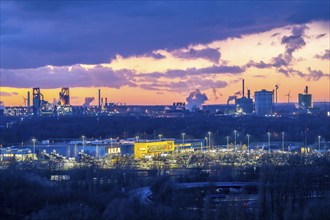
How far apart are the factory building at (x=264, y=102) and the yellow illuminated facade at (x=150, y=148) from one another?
33296 millimetres

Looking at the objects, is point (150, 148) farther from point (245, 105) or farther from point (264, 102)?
point (264, 102)

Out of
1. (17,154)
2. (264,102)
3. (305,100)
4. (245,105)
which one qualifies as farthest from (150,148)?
(305,100)

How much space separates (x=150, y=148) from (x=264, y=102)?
35.3 metres

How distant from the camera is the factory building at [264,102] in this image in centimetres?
5544

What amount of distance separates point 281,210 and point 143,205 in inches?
82.0

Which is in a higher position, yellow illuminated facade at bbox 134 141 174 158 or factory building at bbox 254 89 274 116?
factory building at bbox 254 89 274 116

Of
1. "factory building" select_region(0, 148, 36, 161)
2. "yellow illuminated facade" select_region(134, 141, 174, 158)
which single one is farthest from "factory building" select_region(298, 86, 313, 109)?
"factory building" select_region(0, 148, 36, 161)

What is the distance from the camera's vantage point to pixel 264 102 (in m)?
56.0

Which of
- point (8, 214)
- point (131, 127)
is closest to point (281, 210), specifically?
point (8, 214)

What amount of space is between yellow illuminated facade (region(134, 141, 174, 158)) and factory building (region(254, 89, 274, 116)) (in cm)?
3330

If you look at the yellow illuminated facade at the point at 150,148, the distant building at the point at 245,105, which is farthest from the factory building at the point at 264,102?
the yellow illuminated facade at the point at 150,148

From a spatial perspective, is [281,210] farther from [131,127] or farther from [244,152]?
[131,127]

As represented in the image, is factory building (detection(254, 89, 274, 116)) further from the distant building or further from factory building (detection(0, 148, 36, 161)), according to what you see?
factory building (detection(0, 148, 36, 161))

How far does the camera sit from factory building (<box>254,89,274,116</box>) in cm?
5544
